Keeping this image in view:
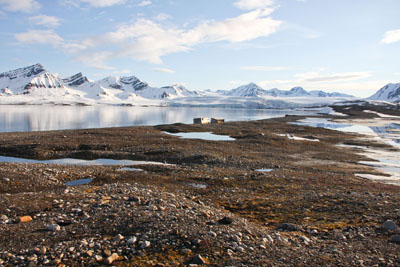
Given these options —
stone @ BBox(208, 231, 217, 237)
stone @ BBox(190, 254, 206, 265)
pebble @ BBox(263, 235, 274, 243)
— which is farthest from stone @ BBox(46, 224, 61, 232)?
pebble @ BBox(263, 235, 274, 243)

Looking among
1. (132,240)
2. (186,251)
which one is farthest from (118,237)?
(186,251)

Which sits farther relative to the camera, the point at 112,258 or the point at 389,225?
the point at 389,225

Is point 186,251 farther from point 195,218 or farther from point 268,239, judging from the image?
point 268,239

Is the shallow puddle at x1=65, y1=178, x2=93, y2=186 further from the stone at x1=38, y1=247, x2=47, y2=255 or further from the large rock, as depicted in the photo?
the large rock

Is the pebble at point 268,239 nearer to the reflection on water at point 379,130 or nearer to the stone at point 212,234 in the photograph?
the stone at point 212,234

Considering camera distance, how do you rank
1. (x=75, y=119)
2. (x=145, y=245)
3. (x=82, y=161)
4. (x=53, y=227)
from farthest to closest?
(x=75, y=119) < (x=82, y=161) < (x=53, y=227) < (x=145, y=245)

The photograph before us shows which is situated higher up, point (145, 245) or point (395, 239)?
point (145, 245)

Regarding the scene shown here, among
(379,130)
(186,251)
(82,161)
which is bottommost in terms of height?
(379,130)

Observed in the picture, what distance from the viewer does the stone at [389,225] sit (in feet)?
31.9

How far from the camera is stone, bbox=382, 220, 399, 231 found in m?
9.72

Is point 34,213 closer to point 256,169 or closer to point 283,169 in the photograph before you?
point 256,169

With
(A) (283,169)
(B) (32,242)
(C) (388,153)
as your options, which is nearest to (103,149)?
(A) (283,169)

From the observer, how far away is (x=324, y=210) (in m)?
12.2

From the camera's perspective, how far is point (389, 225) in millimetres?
9836
